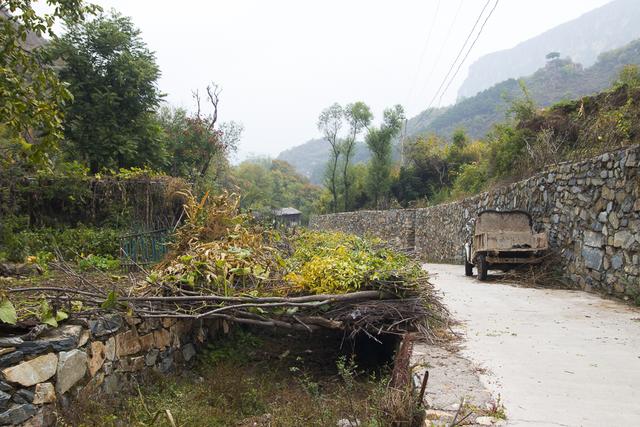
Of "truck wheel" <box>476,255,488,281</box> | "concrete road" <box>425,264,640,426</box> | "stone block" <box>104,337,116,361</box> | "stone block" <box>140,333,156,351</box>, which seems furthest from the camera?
"truck wheel" <box>476,255,488,281</box>

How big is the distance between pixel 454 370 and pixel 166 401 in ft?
8.81

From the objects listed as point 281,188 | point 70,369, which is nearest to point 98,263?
point 70,369

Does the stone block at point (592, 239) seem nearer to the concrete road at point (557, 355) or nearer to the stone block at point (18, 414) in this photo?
the concrete road at point (557, 355)

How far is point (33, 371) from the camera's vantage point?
11.7 ft

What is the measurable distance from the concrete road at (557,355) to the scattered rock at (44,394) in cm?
336

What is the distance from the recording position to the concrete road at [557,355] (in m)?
3.03

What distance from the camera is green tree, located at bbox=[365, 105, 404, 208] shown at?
32.4 m

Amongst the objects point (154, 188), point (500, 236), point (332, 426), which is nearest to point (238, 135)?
point (154, 188)

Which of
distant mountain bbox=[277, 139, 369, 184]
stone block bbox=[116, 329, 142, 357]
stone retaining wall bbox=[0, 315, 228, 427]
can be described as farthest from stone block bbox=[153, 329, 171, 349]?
distant mountain bbox=[277, 139, 369, 184]

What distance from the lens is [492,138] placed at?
17.8 meters

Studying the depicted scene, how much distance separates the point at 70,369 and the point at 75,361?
69 millimetres

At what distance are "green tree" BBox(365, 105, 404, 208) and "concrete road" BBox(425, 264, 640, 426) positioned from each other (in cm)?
2541

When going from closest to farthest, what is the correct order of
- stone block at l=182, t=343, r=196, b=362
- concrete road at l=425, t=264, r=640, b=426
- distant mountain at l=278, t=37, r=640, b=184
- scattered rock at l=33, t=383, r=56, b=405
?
concrete road at l=425, t=264, r=640, b=426 < scattered rock at l=33, t=383, r=56, b=405 < stone block at l=182, t=343, r=196, b=362 < distant mountain at l=278, t=37, r=640, b=184

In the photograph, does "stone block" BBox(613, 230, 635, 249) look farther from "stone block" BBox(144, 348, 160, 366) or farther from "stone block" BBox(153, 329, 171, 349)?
"stone block" BBox(144, 348, 160, 366)
